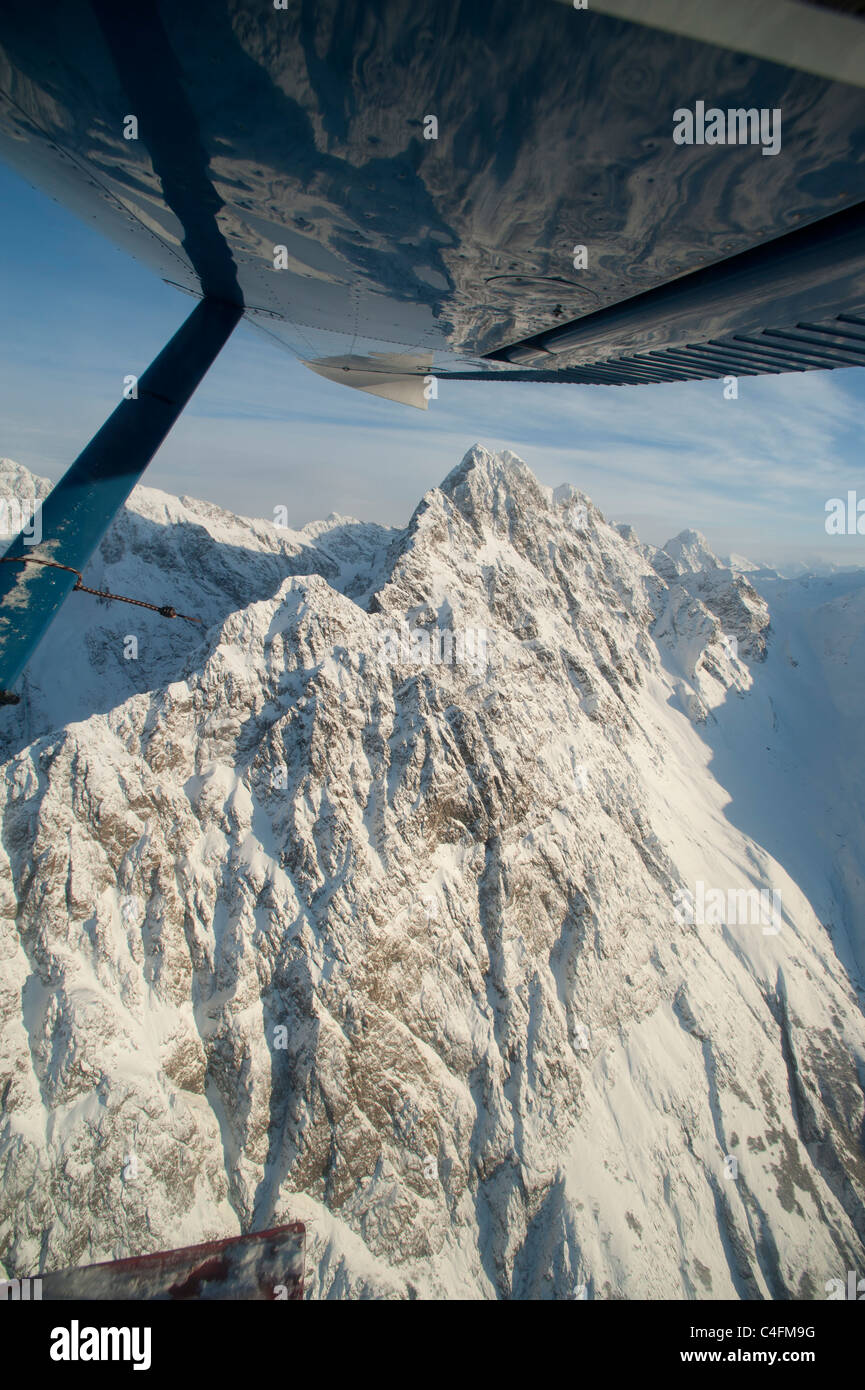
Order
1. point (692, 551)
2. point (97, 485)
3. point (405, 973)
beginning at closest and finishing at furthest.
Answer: point (97, 485), point (405, 973), point (692, 551)

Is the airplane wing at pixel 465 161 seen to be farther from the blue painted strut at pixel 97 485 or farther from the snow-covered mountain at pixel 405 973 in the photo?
the snow-covered mountain at pixel 405 973

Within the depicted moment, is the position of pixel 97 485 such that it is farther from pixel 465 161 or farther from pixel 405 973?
pixel 405 973

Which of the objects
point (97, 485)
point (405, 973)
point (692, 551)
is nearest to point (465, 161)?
point (97, 485)

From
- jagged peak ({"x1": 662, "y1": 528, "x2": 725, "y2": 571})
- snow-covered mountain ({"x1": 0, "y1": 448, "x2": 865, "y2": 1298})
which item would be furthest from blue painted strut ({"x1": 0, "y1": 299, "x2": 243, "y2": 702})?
jagged peak ({"x1": 662, "y1": 528, "x2": 725, "y2": 571})

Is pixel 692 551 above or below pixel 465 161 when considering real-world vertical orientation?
above

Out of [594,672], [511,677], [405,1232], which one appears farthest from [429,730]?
[405,1232]

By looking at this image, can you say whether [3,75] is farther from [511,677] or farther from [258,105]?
[511,677]
